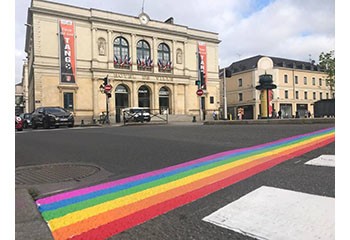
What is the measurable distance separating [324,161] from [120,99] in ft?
124

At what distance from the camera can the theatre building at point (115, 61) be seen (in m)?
36.2

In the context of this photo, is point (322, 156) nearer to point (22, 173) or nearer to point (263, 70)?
point (22, 173)

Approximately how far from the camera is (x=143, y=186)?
3826 mm

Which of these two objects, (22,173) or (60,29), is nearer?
(22,173)

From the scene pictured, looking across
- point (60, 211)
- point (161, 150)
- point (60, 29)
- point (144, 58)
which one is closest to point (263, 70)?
point (144, 58)

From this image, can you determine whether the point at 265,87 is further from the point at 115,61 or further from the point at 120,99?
the point at 115,61

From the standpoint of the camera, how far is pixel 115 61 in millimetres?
40812

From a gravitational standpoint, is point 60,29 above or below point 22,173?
above

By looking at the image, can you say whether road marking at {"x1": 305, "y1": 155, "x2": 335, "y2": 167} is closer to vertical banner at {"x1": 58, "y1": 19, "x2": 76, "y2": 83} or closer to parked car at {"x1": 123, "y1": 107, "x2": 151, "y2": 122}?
parked car at {"x1": 123, "y1": 107, "x2": 151, "y2": 122}

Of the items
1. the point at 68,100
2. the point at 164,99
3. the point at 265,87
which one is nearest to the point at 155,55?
the point at 164,99

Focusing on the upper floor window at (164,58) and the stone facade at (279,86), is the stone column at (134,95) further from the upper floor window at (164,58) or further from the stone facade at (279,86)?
the stone facade at (279,86)
